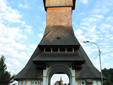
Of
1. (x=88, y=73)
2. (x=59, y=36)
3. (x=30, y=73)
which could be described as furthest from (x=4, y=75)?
(x=88, y=73)

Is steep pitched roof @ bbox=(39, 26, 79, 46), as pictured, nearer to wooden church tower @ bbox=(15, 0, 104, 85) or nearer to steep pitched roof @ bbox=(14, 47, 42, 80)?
wooden church tower @ bbox=(15, 0, 104, 85)

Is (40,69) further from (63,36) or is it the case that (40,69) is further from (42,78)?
(63,36)

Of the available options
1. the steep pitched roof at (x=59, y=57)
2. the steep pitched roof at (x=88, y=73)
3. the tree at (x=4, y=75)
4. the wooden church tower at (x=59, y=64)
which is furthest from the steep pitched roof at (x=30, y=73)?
the tree at (x=4, y=75)

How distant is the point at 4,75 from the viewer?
38719 mm

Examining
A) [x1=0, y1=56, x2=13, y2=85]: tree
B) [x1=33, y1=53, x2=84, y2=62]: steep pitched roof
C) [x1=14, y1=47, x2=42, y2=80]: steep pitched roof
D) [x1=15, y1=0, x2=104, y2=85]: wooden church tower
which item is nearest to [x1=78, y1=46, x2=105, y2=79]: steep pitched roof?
[x1=15, y1=0, x2=104, y2=85]: wooden church tower

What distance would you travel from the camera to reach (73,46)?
68.9ft

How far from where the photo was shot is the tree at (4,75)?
1488 inches

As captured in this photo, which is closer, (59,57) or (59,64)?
(59,57)

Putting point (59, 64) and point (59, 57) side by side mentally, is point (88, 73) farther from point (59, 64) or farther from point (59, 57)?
point (59, 57)

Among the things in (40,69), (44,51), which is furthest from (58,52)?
(40,69)

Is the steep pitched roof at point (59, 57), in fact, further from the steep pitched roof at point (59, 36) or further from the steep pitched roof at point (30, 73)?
the steep pitched roof at point (30, 73)

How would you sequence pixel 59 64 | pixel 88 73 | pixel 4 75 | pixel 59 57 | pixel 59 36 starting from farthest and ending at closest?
pixel 4 75
pixel 59 36
pixel 59 64
pixel 88 73
pixel 59 57

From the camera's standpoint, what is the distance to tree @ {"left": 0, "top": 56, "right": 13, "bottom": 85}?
3781 centimetres

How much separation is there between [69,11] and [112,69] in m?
47.7
